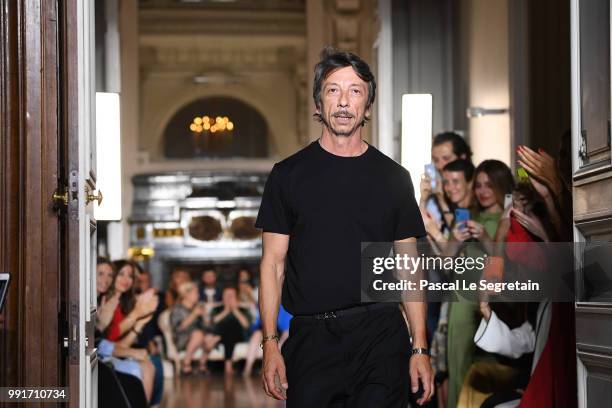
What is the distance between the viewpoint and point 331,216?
4211mm

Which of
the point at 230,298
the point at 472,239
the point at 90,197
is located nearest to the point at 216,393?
the point at 230,298

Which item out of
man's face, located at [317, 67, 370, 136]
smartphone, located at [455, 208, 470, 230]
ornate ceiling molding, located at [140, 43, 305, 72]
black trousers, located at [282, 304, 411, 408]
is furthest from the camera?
ornate ceiling molding, located at [140, 43, 305, 72]

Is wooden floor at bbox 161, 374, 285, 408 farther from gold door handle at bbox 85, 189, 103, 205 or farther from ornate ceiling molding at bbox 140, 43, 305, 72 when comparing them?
ornate ceiling molding at bbox 140, 43, 305, 72

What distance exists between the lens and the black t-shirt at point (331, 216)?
4.16m

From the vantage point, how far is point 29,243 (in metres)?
4.75

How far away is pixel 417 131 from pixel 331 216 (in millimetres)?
3013

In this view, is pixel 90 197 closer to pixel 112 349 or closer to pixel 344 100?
pixel 344 100

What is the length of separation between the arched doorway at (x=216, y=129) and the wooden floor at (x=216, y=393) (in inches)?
428

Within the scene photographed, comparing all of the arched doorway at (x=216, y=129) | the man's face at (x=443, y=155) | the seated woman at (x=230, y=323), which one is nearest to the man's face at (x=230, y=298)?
the seated woman at (x=230, y=323)

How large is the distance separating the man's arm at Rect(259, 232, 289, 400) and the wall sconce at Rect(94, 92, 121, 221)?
2.28m

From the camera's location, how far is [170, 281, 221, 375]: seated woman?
17.9m

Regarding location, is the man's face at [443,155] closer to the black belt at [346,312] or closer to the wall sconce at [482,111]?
the wall sconce at [482,111]

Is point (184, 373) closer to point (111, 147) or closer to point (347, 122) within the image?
point (111, 147)

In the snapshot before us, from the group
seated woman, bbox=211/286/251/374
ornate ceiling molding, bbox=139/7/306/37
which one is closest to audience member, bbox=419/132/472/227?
seated woman, bbox=211/286/251/374
